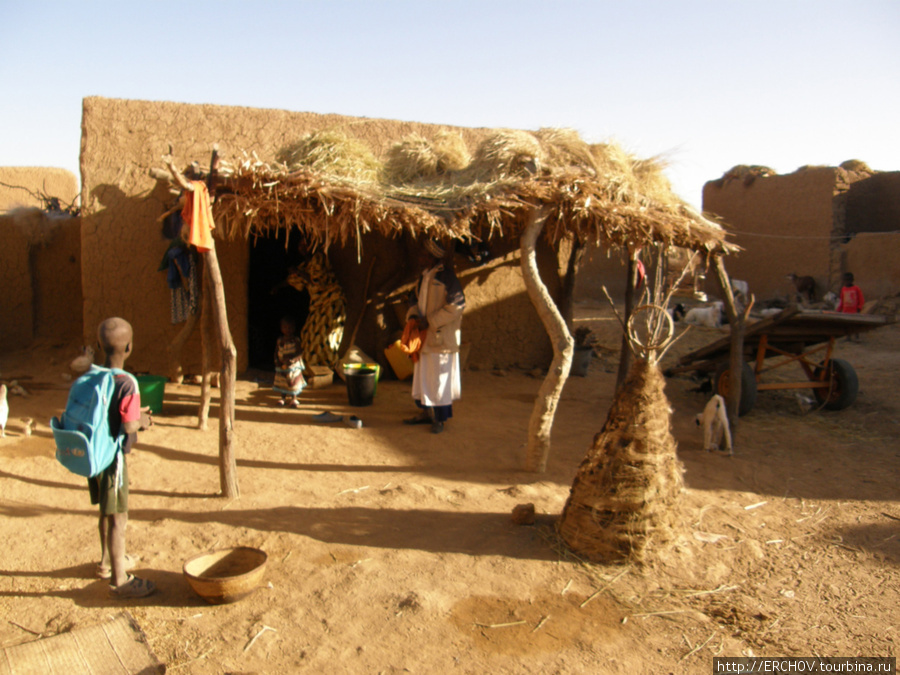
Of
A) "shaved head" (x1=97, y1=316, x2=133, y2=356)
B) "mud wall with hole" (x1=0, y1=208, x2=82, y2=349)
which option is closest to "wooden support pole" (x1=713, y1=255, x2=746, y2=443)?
"shaved head" (x1=97, y1=316, x2=133, y2=356)

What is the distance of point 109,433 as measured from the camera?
264cm

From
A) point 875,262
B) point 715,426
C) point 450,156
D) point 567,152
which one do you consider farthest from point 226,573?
point 875,262

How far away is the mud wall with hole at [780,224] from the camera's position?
13141mm

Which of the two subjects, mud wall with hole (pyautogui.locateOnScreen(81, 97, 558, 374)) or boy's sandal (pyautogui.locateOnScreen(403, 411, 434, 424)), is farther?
mud wall with hole (pyautogui.locateOnScreen(81, 97, 558, 374))

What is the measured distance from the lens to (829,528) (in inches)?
157

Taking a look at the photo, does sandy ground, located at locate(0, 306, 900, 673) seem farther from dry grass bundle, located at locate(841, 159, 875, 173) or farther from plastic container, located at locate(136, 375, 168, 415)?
dry grass bundle, located at locate(841, 159, 875, 173)

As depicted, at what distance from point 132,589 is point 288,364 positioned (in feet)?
12.0

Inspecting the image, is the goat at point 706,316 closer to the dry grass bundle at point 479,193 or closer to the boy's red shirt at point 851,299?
the boy's red shirt at point 851,299

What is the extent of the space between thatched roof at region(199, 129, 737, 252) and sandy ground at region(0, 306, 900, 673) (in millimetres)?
1914

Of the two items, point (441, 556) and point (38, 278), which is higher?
point (38, 278)

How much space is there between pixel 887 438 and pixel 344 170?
5949 mm

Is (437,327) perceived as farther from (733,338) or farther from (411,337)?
(733,338)

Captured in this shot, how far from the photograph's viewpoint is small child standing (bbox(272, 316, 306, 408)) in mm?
6324

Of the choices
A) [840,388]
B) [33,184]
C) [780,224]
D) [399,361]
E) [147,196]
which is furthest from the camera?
[780,224]
